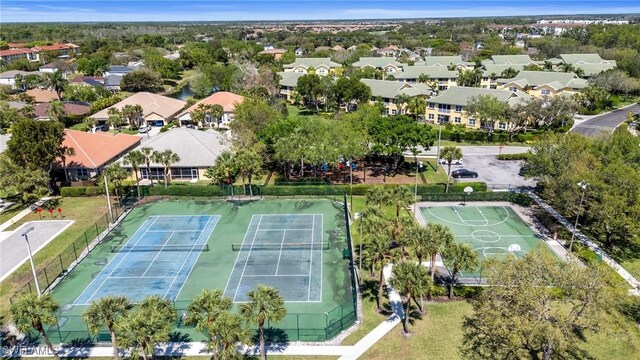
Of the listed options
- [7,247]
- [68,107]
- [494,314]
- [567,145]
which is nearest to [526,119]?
[567,145]

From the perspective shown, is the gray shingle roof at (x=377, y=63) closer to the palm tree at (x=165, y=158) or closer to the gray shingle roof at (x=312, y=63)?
the gray shingle roof at (x=312, y=63)

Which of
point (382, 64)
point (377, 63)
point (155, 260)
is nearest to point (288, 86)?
point (377, 63)

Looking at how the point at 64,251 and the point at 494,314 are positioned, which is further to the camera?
the point at 64,251

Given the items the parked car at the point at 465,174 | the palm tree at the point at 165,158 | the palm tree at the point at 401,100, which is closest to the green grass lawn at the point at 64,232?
the palm tree at the point at 165,158

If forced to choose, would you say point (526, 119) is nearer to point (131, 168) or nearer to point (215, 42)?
point (131, 168)

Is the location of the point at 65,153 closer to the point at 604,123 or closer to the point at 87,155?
the point at 87,155
